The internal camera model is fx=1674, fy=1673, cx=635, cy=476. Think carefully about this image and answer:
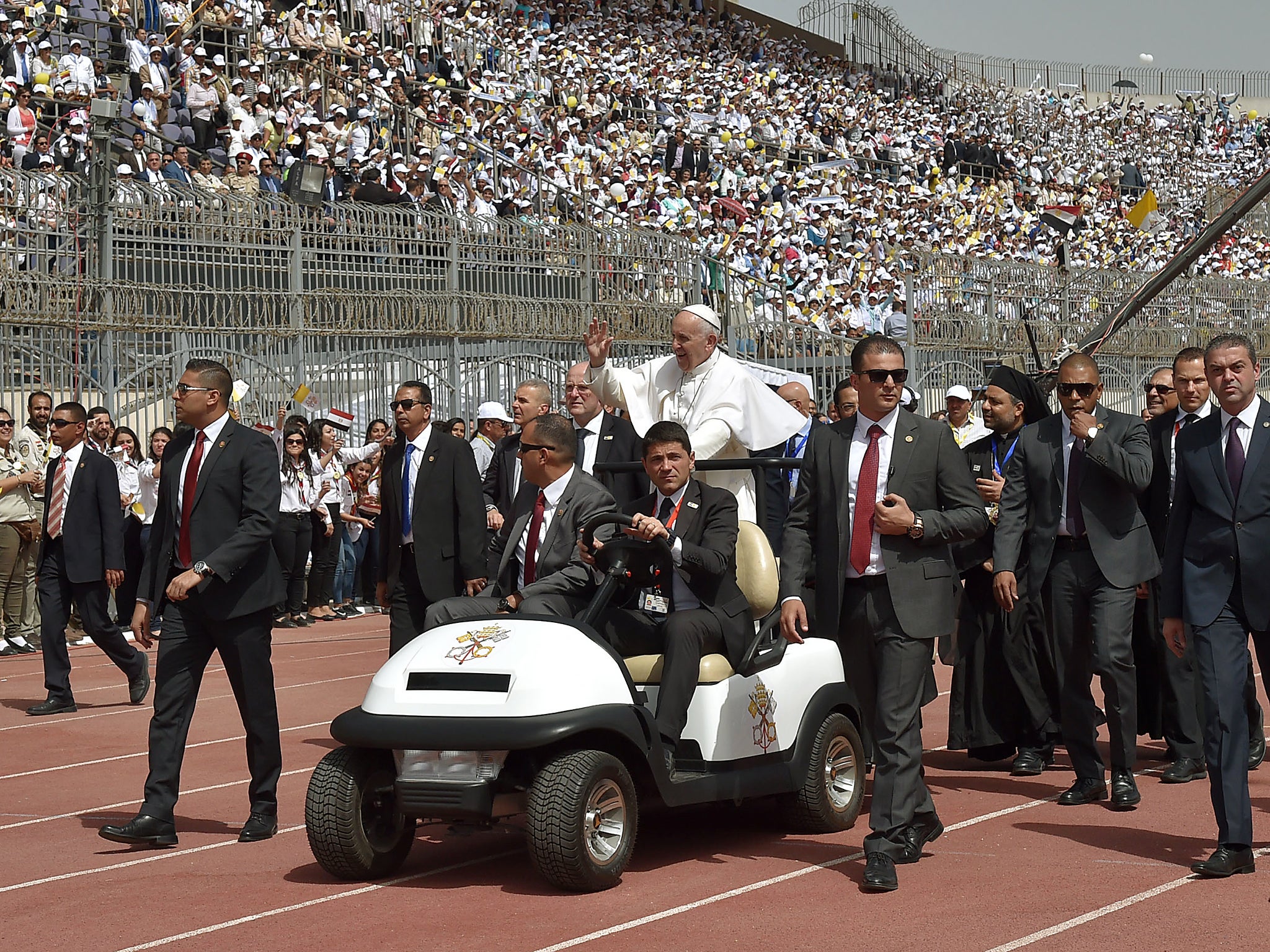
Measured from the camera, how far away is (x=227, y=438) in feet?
24.6

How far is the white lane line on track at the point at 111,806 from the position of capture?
307 inches

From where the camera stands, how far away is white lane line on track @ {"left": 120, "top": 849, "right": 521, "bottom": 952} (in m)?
5.61

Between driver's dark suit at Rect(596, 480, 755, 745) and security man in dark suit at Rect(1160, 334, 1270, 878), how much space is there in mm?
1697

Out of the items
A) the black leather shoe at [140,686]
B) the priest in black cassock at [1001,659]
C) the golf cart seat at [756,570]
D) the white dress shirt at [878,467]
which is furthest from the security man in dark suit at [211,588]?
the black leather shoe at [140,686]

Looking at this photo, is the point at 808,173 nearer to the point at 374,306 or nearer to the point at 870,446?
the point at 374,306

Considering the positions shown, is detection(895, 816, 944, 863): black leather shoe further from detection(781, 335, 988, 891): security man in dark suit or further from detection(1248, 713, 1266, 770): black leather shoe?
detection(1248, 713, 1266, 770): black leather shoe

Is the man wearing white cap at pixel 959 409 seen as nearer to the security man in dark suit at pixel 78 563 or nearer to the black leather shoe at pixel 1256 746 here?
the black leather shoe at pixel 1256 746

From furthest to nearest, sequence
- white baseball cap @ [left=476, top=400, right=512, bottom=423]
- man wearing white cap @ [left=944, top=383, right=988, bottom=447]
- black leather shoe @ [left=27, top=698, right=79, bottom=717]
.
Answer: white baseball cap @ [left=476, top=400, right=512, bottom=423] < black leather shoe @ [left=27, top=698, right=79, bottom=717] < man wearing white cap @ [left=944, top=383, right=988, bottom=447]

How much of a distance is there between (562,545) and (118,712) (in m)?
5.00

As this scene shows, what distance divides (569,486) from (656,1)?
120 ft

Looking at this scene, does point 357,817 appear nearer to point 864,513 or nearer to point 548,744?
point 548,744

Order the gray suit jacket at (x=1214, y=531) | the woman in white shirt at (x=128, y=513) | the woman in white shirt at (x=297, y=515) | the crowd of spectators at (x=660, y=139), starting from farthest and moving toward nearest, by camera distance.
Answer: the crowd of spectators at (x=660, y=139) → the woman in white shirt at (x=297, y=515) → the woman in white shirt at (x=128, y=513) → the gray suit jacket at (x=1214, y=531)

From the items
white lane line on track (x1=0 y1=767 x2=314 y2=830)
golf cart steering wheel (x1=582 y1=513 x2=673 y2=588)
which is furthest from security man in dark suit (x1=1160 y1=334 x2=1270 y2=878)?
white lane line on track (x1=0 y1=767 x2=314 y2=830)

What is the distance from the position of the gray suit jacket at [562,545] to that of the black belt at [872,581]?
112cm
